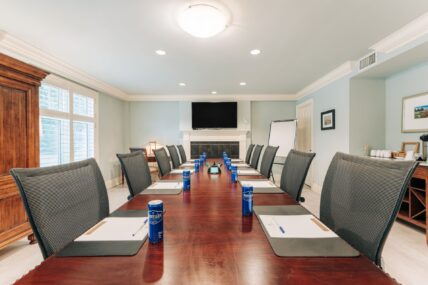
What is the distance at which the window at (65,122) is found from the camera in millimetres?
3379

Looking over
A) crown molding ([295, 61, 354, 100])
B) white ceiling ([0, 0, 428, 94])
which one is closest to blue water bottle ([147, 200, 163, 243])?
white ceiling ([0, 0, 428, 94])

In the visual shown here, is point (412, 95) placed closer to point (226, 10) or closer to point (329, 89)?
point (329, 89)

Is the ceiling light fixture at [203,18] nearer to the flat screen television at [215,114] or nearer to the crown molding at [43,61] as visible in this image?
the crown molding at [43,61]

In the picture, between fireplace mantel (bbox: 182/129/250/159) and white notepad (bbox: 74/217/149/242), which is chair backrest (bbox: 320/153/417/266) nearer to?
white notepad (bbox: 74/217/149/242)

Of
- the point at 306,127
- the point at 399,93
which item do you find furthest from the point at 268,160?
the point at 306,127

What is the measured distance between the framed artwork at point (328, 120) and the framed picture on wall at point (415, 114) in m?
0.99

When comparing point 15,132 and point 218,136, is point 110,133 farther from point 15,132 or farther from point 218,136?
point 15,132

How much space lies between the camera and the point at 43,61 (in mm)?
3057

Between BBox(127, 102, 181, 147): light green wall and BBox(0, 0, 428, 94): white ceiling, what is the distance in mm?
1850

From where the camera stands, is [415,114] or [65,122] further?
[65,122]

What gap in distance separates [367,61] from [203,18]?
258 cm

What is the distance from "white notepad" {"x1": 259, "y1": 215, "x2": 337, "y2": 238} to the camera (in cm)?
81

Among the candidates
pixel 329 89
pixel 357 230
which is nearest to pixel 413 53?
pixel 329 89

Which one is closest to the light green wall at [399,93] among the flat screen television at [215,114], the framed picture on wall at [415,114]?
the framed picture on wall at [415,114]
